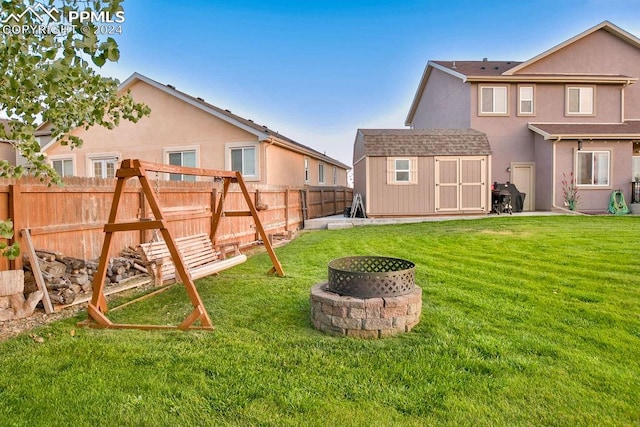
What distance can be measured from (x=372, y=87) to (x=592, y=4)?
10.7 meters

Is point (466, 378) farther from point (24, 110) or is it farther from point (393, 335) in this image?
point (24, 110)

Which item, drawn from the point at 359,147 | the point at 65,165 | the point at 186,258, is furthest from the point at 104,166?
the point at 186,258

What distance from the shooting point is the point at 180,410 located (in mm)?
2498

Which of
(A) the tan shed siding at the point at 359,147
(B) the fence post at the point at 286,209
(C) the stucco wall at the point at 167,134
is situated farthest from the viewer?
(A) the tan shed siding at the point at 359,147

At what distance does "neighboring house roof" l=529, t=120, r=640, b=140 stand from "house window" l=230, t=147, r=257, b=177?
11.8 meters

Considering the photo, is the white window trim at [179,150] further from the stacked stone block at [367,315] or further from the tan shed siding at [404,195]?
the stacked stone block at [367,315]

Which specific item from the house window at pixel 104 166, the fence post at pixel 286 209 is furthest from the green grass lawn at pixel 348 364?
the house window at pixel 104 166

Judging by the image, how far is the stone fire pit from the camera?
11.9 feet

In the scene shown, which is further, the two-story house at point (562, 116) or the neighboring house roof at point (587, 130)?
the two-story house at point (562, 116)

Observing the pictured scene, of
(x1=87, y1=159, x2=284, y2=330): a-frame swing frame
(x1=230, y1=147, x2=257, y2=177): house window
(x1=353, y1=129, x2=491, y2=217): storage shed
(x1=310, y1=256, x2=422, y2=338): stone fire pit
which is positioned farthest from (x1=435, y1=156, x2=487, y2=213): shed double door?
(x1=87, y1=159, x2=284, y2=330): a-frame swing frame

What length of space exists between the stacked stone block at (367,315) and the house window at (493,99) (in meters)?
15.6

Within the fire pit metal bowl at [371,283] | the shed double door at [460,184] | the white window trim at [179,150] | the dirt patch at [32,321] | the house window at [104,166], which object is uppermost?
the white window trim at [179,150]

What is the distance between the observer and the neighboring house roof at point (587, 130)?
15195mm

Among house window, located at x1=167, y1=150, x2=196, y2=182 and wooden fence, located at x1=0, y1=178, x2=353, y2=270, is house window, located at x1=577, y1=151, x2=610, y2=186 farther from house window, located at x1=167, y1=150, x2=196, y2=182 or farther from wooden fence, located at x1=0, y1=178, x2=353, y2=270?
house window, located at x1=167, y1=150, x2=196, y2=182
